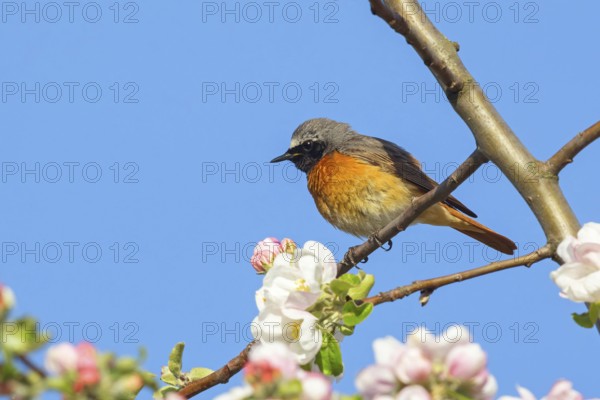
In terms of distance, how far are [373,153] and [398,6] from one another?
410cm

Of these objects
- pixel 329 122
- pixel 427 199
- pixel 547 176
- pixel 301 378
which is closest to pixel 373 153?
pixel 329 122

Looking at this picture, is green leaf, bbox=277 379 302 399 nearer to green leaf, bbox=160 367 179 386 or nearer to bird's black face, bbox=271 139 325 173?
green leaf, bbox=160 367 179 386

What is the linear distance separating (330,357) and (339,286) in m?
0.21

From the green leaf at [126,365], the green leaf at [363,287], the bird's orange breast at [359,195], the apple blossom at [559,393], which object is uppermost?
the bird's orange breast at [359,195]

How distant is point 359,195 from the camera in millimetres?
6703

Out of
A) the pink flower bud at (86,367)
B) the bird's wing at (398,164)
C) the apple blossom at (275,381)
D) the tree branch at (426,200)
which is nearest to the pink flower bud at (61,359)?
the pink flower bud at (86,367)

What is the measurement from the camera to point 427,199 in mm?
→ 3318

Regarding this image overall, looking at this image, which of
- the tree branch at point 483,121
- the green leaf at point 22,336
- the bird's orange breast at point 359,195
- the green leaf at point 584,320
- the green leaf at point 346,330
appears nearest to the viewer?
the green leaf at point 22,336

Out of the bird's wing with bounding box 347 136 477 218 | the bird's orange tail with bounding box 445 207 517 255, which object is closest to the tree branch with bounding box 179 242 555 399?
the bird's wing with bounding box 347 136 477 218

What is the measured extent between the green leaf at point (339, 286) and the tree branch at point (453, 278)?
4.2 inches

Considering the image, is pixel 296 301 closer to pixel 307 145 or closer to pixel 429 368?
pixel 429 368

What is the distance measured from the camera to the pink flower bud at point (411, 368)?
61.1 inches

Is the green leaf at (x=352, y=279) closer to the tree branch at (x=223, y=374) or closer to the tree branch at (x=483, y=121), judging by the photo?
the tree branch at (x=223, y=374)

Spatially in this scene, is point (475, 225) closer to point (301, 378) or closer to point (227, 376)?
point (227, 376)
